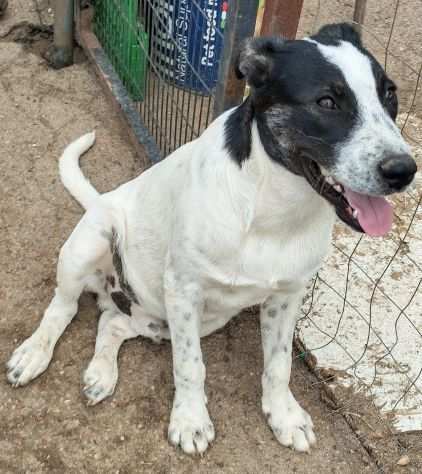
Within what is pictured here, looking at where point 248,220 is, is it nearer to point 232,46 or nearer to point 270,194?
point 270,194

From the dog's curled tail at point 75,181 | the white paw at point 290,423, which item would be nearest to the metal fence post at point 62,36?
the dog's curled tail at point 75,181

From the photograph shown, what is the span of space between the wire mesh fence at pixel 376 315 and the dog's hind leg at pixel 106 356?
0.87m

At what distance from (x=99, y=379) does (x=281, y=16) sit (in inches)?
69.6

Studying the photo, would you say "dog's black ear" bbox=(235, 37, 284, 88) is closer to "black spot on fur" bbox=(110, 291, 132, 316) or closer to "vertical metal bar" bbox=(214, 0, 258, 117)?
"vertical metal bar" bbox=(214, 0, 258, 117)

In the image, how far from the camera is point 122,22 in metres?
4.80

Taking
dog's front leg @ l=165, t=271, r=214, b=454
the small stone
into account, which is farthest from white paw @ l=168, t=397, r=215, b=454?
the small stone

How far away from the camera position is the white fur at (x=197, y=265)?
→ 8.43 ft

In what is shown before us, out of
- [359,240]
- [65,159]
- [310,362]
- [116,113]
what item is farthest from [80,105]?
[310,362]

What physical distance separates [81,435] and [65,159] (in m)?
1.55

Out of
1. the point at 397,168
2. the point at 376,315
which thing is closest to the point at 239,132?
the point at 397,168

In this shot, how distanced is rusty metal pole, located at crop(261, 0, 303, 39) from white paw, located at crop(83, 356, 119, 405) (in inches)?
64.4

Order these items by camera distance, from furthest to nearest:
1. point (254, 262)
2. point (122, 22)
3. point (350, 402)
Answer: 1. point (122, 22)
2. point (350, 402)
3. point (254, 262)

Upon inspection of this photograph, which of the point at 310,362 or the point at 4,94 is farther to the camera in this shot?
the point at 4,94

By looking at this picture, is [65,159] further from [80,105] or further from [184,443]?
[184,443]
